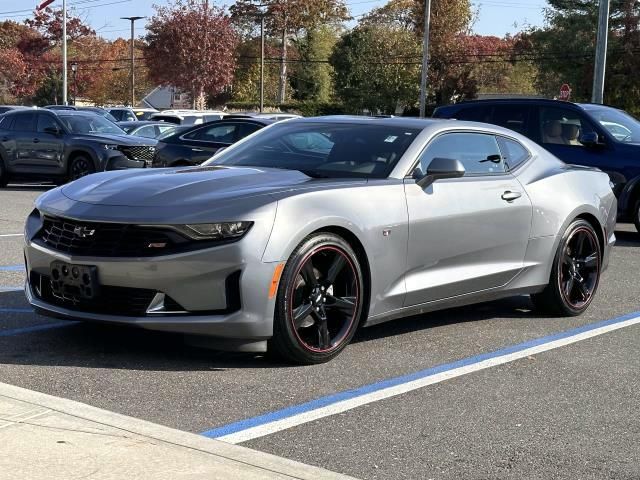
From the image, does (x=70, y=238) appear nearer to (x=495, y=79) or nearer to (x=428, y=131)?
(x=428, y=131)

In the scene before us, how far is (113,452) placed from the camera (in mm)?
4090

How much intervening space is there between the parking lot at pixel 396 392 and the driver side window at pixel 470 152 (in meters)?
1.12

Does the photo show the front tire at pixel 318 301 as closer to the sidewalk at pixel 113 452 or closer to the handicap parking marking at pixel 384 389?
the handicap parking marking at pixel 384 389

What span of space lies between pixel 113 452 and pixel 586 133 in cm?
1012

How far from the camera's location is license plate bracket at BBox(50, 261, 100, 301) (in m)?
5.60

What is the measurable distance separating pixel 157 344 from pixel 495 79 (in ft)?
243

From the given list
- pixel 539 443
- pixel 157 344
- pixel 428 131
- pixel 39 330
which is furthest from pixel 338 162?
pixel 539 443

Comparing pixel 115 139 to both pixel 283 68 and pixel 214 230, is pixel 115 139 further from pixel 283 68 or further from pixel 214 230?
pixel 283 68

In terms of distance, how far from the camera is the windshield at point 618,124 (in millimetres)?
13250

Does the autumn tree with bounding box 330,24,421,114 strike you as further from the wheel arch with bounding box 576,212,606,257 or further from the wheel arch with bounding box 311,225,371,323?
the wheel arch with bounding box 311,225,371,323

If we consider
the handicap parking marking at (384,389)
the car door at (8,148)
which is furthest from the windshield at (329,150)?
the car door at (8,148)

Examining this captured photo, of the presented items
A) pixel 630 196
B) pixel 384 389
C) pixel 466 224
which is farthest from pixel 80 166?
pixel 384 389

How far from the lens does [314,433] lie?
4645 millimetres

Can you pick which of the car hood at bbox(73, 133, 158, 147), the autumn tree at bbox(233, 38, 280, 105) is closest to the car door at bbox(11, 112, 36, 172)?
the car hood at bbox(73, 133, 158, 147)
